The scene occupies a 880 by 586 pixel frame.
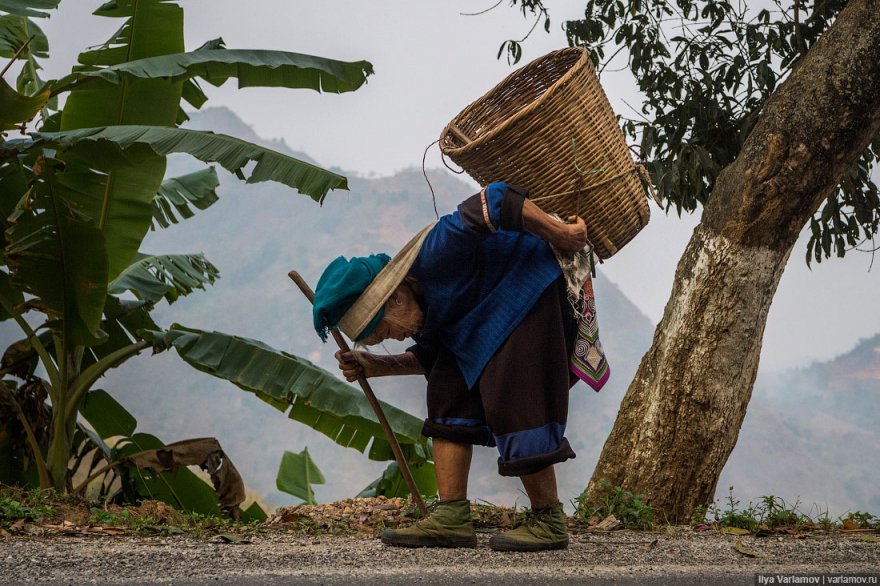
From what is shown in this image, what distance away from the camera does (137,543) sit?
11.5ft

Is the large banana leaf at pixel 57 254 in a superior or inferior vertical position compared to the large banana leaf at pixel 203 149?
inferior

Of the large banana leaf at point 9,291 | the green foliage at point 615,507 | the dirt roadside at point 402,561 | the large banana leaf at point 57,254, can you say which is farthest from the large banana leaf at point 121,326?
the green foliage at point 615,507

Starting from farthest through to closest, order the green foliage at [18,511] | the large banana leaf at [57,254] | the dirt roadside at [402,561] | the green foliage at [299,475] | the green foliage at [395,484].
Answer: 1. the green foliage at [299,475]
2. the green foliage at [395,484]
3. the large banana leaf at [57,254]
4. the green foliage at [18,511]
5. the dirt roadside at [402,561]

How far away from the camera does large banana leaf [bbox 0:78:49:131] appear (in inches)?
185

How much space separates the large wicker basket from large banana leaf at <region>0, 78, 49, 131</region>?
2.69 metres

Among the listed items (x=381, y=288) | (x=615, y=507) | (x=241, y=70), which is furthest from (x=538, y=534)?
(x=241, y=70)

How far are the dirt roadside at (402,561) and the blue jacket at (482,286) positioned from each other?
2.26ft

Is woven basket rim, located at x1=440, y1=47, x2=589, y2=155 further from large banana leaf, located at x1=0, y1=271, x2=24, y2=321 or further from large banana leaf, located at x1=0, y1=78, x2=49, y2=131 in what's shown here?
large banana leaf, located at x1=0, y1=271, x2=24, y2=321

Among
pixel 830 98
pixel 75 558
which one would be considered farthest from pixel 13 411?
pixel 830 98

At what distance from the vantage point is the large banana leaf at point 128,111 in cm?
544

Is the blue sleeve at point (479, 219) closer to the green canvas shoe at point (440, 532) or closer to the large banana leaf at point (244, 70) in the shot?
the green canvas shoe at point (440, 532)

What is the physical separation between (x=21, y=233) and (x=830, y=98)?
4303 mm

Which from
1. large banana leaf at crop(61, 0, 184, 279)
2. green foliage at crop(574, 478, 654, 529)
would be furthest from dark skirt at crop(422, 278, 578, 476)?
large banana leaf at crop(61, 0, 184, 279)

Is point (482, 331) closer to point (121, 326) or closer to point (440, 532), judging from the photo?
point (440, 532)
